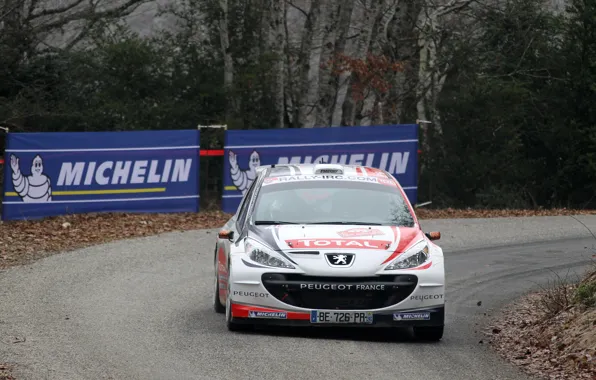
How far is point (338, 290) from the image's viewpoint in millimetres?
10391

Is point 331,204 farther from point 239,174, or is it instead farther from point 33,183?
point 239,174

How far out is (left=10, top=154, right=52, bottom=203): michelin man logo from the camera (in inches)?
862

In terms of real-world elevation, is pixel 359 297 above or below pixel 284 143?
above

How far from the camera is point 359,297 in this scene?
10406 millimetres

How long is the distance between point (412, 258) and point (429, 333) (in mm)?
719

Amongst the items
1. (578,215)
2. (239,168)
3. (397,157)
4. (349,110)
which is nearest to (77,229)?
(239,168)

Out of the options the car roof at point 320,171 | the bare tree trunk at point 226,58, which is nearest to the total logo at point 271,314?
the car roof at point 320,171

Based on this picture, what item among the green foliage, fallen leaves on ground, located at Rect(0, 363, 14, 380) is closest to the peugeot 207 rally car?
fallen leaves on ground, located at Rect(0, 363, 14, 380)

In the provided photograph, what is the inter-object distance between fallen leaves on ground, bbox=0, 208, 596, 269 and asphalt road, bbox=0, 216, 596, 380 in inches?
32.5

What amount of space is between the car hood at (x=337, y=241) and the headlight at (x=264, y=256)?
0.21 feet

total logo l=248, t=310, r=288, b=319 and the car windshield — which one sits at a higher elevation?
the car windshield

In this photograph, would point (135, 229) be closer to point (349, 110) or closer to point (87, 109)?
point (87, 109)

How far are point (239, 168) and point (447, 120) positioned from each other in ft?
26.9

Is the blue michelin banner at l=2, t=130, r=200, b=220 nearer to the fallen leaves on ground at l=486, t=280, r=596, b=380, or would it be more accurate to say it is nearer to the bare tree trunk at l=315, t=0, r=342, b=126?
the bare tree trunk at l=315, t=0, r=342, b=126
